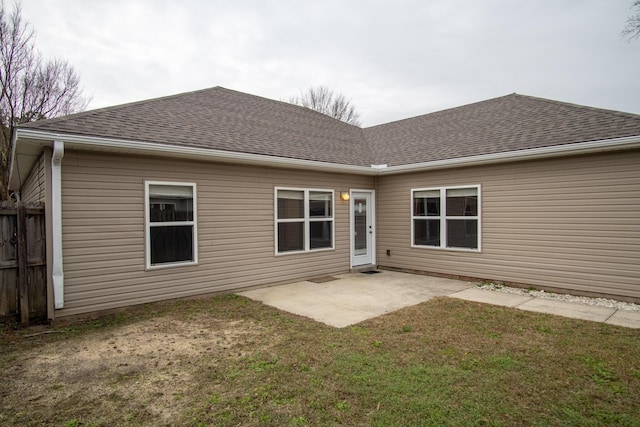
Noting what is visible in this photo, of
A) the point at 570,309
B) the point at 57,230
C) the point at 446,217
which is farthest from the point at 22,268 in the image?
the point at 570,309

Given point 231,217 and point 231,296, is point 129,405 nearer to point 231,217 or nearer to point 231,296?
point 231,296

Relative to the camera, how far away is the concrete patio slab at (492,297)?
6141 mm

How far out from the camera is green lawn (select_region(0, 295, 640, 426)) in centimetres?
270

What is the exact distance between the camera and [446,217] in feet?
27.6

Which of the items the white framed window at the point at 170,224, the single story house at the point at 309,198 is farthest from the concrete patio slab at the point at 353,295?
the white framed window at the point at 170,224

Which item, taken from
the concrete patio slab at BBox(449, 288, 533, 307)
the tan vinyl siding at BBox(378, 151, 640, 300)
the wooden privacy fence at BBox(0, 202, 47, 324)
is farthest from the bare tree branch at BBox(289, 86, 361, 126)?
the wooden privacy fence at BBox(0, 202, 47, 324)

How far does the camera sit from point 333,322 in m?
5.06

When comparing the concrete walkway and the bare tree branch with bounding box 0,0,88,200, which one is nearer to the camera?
the concrete walkway

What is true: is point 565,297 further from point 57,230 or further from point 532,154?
point 57,230

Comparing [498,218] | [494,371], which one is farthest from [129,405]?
[498,218]

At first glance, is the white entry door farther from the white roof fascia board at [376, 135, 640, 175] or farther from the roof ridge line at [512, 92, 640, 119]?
the roof ridge line at [512, 92, 640, 119]

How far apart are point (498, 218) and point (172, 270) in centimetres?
669

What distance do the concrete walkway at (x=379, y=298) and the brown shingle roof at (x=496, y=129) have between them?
2.92 meters

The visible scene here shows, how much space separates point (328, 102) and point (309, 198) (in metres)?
20.4
